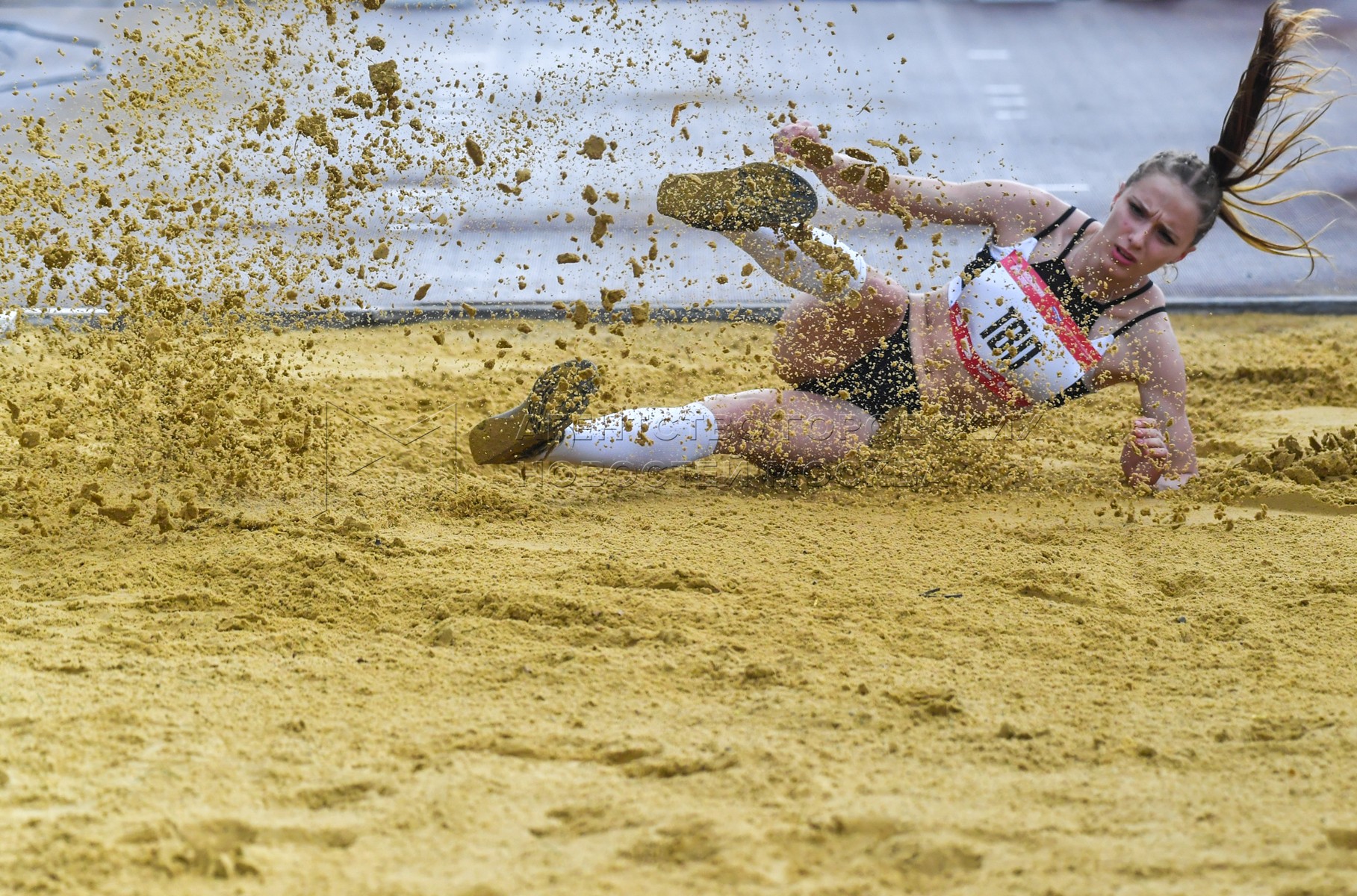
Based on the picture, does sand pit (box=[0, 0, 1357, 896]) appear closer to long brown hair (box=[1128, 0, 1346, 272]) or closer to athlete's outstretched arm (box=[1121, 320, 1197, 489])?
athlete's outstretched arm (box=[1121, 320, 1197, 489])

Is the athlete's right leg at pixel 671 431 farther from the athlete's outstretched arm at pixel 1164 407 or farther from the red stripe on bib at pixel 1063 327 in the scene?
the athlete's outstretched arm at pixel 1164 407

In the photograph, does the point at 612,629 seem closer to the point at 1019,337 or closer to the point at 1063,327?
the point at 1019,337

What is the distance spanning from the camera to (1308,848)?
169 centimetres

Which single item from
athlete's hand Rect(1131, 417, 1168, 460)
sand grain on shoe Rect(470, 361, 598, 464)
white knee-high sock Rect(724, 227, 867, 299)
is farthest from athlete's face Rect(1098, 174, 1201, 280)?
sand grain on shoe Rect(470, 361, 598, 464)

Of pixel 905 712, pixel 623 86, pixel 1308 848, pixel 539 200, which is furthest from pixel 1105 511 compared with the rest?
pixel 623 86

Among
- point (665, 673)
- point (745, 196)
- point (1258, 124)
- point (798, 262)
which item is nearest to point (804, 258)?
point (798, 262)

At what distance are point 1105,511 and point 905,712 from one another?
1.43 m

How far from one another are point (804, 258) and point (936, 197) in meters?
0.43

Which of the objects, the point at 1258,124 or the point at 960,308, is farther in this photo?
the point at 960,308

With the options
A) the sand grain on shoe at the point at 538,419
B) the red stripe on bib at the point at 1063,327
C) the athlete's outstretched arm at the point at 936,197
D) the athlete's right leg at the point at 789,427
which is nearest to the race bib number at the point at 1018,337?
the red stripe on bib at the point at 1063,327

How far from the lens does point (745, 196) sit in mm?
3195

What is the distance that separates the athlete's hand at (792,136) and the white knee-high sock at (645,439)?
724 mm

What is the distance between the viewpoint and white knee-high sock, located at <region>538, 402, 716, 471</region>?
3.18 metres

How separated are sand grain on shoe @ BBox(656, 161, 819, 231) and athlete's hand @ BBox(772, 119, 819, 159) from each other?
0.23 ft
